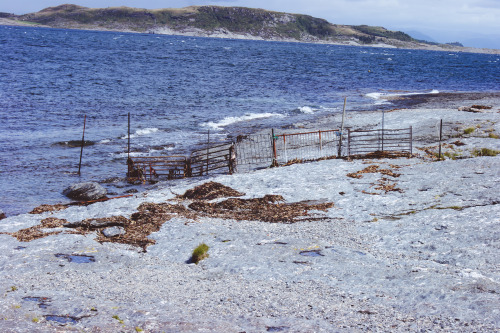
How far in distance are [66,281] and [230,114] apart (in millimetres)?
33958

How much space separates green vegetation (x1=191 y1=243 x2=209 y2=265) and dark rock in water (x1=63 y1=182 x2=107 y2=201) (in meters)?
9.34

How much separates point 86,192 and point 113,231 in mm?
7013

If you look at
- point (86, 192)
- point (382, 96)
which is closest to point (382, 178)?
point (86, 192)

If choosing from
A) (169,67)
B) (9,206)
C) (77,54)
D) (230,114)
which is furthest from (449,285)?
(77,54)

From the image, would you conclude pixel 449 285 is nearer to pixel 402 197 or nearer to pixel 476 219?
pixel 476 219

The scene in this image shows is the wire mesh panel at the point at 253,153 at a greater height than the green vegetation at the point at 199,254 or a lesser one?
greater

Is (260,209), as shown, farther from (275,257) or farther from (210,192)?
(275,257)

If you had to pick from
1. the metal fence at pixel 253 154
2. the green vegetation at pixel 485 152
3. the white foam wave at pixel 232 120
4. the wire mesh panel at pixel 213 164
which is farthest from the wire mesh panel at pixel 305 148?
the white foam wave at pixel 232 120

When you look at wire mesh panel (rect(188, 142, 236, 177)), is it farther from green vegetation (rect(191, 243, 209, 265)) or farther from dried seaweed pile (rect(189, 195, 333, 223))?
green vegetation (rect(191, 243, 209, 265))

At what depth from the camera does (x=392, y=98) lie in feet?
181

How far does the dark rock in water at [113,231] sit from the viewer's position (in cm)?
1275

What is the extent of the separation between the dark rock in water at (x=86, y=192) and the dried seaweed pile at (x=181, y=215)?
446 centimetres

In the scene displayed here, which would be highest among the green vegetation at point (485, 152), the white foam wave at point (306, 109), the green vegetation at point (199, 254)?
the white foam wave at point (306, 109)

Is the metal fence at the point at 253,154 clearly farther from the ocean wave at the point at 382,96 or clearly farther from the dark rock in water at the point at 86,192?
the ocean wave at the point at 382,96
